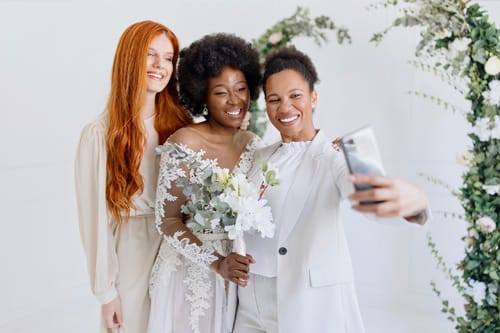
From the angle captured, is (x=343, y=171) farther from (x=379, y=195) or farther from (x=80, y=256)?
(x=80, y=256)

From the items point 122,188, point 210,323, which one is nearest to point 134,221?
point 122,188

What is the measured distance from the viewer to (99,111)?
4.31 meters

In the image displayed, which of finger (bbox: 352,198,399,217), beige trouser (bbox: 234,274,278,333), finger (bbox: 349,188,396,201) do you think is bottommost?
beige trouser (bbox: 234,274,278,333)

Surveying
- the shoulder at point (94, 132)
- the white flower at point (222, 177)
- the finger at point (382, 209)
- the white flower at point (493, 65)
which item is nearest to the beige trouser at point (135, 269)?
the shoulder at point (94, 132)

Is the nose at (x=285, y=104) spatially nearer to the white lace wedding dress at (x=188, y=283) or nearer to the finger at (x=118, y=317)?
the white lace wedding dress at (x=188, y=283)

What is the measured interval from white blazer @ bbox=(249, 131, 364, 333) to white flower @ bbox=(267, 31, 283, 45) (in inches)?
79.6

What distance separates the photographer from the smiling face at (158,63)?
85.4 inches

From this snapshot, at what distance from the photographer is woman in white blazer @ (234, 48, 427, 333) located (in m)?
1.77

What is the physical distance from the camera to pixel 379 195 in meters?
1.34

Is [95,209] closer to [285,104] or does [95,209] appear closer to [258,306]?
[258,306]

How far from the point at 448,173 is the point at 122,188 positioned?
115 inches

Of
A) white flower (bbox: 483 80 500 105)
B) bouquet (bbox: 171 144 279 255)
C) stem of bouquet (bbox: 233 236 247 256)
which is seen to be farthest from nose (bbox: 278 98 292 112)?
white flower (bbox: 483 80 500 105)

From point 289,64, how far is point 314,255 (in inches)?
25.3

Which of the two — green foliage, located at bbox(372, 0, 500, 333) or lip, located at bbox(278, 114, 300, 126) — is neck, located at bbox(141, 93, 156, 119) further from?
green foliage, located at bbox(372, 0, 500, 333)
